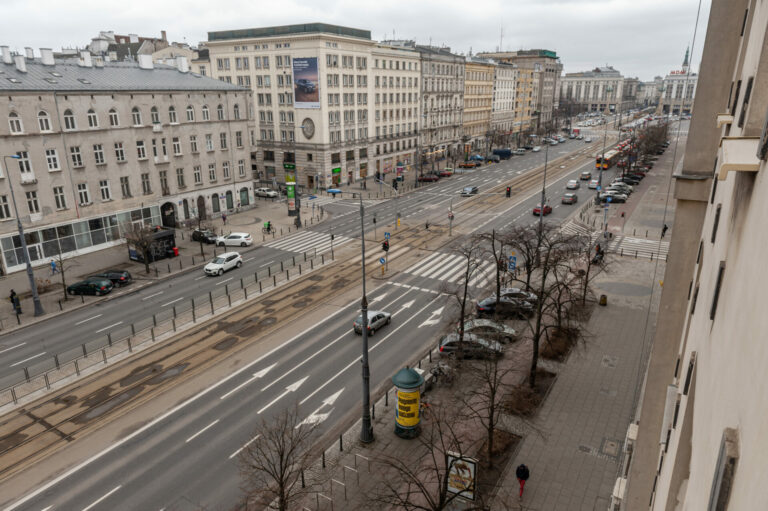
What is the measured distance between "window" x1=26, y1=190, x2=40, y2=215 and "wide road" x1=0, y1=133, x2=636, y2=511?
95.5ft

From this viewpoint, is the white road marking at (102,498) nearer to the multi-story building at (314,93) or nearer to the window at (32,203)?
the window at (32,203)

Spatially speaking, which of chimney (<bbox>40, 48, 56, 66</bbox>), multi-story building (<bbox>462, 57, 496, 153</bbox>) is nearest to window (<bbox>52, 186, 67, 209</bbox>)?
chimney (<bbox>40, 48, 56, 66</bbox>)

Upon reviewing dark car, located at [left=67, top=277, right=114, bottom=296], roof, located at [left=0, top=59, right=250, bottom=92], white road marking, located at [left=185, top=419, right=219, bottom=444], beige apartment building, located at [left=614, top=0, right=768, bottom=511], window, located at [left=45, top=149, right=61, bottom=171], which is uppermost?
roof, located at [left=0, top=59, right=250, bottom=92]

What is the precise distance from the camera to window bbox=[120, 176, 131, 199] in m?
49.8

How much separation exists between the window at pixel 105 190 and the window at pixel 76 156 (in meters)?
2.57

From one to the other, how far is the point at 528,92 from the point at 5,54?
139m

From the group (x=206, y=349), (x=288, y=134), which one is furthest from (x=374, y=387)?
(x=288, y=134)

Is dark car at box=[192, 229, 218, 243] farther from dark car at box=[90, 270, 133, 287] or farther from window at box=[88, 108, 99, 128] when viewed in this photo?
window at box=[88, 108, 99, 128]

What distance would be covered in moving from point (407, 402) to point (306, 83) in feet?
210

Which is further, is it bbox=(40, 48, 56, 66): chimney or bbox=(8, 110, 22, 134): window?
bbox=(40, 48, 56, 66): chimney

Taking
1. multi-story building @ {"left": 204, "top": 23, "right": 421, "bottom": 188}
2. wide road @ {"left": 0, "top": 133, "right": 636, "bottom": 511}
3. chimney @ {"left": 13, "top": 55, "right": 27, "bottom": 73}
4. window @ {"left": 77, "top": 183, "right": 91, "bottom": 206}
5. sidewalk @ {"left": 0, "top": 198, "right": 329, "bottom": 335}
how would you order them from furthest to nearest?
multi-story building @ {"left": 204, "top": 23, "right": 421, "bottom": 188}, window @ {"left": 77, "top": 183, "right": 91, "bottom": 206}, chimney @ {"left": 13, "top": 55, "right": 27, "bottom": 73}, sidewalk @ {"left": 0, "top": 198, "right": 329, "bottom": 335}, wide road @ {"left": 0, "top": 133, "right": 636, "bottom": 511}

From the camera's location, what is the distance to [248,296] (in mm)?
36156

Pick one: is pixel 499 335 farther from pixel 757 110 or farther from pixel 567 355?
pixel 757 110

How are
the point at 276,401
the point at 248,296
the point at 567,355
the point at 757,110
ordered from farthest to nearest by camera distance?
1. the point at 248,296
2. the point at 567,355
3. the point at 276,401
4. the point at 757,110
